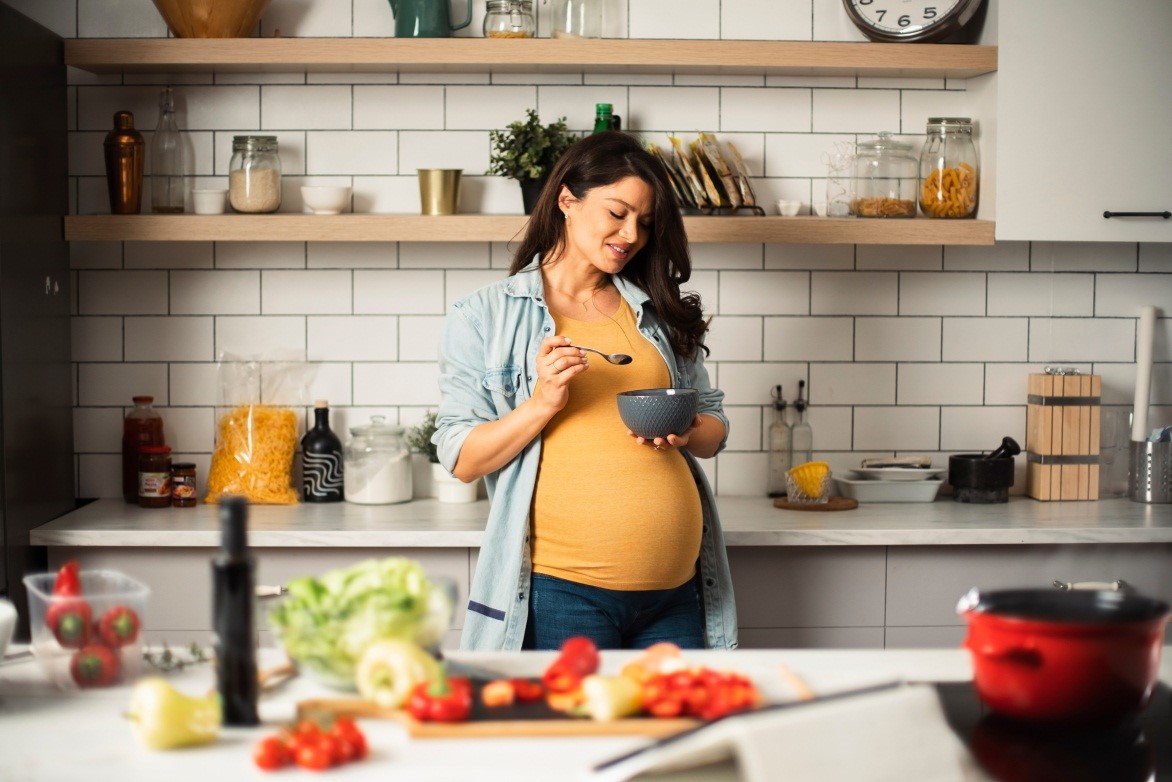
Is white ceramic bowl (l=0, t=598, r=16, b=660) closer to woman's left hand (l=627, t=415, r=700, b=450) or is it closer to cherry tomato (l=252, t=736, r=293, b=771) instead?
cherry tomato (l=252, t=736, r=293, b=771)

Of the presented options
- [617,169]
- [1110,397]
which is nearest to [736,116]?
[617,169]

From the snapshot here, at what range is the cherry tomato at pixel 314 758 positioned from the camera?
1170 mm

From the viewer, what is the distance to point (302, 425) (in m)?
3.21

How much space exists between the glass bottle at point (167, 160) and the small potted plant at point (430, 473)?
866 mm

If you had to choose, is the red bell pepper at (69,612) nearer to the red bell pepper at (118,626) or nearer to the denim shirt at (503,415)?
the red bell pepper at (118,626)

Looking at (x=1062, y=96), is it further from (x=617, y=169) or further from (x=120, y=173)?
(x=120, y=173)

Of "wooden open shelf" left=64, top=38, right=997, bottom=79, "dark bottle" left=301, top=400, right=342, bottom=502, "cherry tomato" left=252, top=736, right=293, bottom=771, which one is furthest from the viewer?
"dark bottle" left=301, top=400, right=342, bottom=502

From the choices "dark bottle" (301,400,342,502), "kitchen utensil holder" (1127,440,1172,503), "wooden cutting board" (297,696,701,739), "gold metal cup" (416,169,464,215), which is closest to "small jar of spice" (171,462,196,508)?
"dark bottle" (301,400,342,502)

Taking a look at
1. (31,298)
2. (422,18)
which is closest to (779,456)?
(422,18)

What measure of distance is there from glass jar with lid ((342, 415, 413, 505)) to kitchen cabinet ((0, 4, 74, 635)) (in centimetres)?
74

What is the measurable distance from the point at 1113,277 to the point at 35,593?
2949 mm

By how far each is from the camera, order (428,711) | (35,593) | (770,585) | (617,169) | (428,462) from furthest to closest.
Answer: (428,462) → (770,585) → (617,169) → (35,593) → (428,711)

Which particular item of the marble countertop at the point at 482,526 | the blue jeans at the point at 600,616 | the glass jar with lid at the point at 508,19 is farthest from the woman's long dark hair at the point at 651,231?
the glass jar with lid at the point at 508,19

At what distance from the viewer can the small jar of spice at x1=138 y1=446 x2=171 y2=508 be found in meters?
3.01
